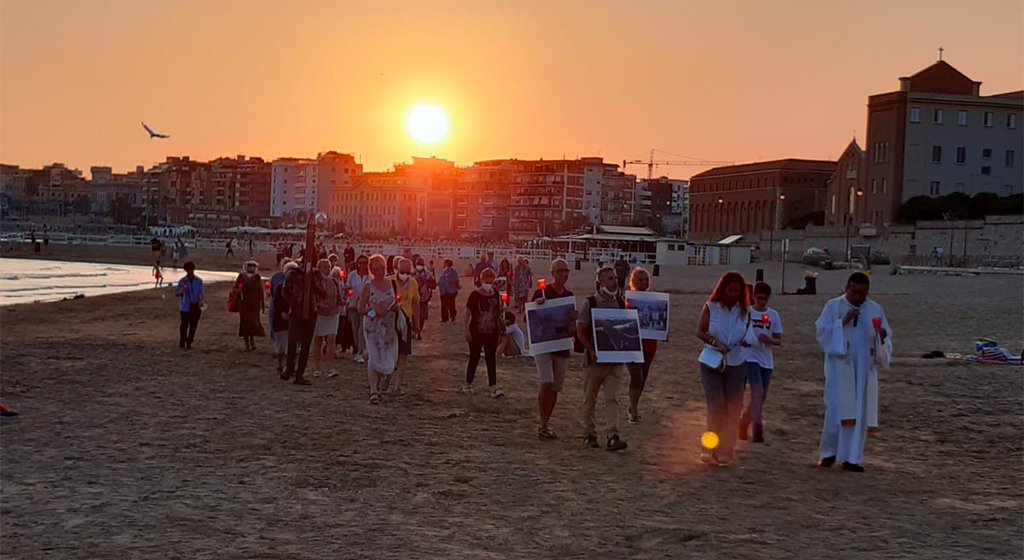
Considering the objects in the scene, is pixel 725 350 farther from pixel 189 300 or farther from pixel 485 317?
pixel 189 300

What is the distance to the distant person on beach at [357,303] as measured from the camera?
13.3 m

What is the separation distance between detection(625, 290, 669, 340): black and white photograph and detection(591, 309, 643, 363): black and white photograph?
52.1 inches

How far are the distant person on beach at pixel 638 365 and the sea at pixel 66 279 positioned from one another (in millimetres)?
25081

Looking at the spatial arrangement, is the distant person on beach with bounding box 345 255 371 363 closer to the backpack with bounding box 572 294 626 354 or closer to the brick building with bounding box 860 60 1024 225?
the backpack with bounding box 572 294 626 354

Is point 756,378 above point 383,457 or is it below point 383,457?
above

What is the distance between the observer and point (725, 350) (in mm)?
8375

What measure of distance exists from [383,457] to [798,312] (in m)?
18.5

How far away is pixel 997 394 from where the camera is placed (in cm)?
1302

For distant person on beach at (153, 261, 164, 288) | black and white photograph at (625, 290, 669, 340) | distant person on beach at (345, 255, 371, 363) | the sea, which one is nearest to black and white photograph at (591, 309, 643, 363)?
black and white photograph at (625, 290, 669, 340)

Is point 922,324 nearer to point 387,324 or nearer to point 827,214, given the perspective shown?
point 387,324

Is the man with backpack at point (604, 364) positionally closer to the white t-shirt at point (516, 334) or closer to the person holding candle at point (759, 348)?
the person holding candle at point (759, 348)

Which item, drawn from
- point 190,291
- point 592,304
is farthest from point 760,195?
point 592,304

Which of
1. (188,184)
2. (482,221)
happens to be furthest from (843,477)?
(188,184)

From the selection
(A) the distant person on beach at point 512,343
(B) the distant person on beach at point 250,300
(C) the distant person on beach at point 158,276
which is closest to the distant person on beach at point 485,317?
(A) the distant person on beach at point 512,343
